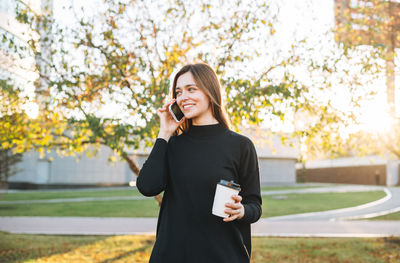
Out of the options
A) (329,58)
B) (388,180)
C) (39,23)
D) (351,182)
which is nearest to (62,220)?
(39,23)

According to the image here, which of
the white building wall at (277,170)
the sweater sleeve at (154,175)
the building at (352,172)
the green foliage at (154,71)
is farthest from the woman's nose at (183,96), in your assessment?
the white building wall at (277,170)

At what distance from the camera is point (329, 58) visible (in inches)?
268

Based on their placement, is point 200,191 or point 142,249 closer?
point 200,191

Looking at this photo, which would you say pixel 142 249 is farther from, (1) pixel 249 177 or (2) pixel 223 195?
(2) pixel 223 195

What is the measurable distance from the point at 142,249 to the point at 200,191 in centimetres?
645

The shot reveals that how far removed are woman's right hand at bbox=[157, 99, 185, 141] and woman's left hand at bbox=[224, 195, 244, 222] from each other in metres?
0.61

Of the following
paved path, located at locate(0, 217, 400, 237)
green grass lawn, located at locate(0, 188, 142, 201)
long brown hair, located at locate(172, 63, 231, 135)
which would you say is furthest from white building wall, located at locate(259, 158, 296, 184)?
long brown hair, located at locate(172, 63, 231, 135)

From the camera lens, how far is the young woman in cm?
211

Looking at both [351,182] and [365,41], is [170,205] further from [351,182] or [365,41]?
[351,182]

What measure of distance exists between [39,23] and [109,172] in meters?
32.4

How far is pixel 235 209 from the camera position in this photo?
198 cm

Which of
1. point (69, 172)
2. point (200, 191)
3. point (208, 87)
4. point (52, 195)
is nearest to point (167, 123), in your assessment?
point (208, 87)

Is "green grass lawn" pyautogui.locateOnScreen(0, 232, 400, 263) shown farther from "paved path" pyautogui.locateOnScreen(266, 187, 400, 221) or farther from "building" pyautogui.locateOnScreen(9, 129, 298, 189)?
"building" pyautogui.locateOnScreen(9, 129, 298, 189)

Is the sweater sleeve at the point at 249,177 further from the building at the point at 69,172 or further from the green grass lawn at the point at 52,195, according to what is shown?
the building at the point at 69,172
